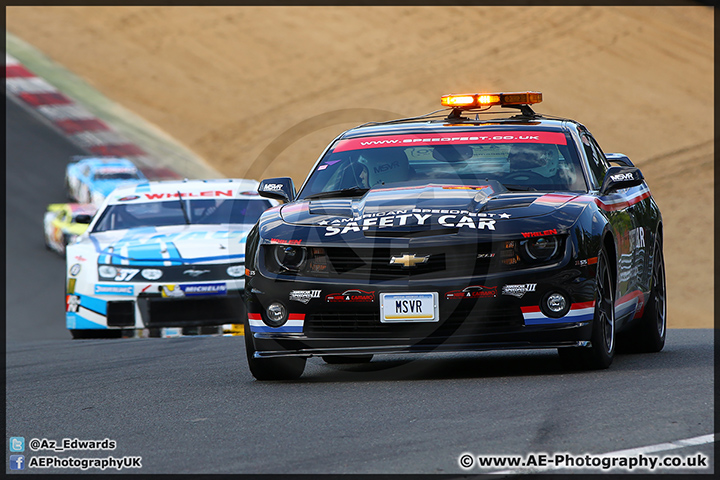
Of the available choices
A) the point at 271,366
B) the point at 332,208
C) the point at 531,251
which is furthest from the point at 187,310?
the point at 531,251

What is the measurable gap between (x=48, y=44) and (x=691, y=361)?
35004 mm

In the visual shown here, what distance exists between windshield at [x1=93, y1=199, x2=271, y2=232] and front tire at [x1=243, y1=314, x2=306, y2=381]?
5301mm

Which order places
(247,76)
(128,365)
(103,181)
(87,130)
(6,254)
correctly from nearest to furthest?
(128,365) < (6,254) < (103,181) < (87,130) < (247,76)

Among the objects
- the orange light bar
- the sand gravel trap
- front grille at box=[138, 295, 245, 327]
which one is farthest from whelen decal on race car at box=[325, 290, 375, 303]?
the sand gravel trap

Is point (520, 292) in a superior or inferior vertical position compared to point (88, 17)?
inferior

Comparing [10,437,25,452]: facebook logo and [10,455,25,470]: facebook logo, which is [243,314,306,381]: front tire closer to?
[10,437,25,452]: facebook logo

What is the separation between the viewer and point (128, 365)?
29.2ft

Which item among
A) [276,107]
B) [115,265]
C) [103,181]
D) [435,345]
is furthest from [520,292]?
[276,107]

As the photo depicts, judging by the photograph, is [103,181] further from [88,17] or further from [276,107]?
[88,17]

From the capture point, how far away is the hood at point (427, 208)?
684cm

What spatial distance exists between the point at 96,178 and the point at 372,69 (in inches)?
670

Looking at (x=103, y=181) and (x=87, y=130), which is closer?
(x=103, y=181)

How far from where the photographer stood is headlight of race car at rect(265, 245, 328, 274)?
6941mm

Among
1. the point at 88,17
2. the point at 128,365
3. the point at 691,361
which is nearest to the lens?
the point at 691,361
